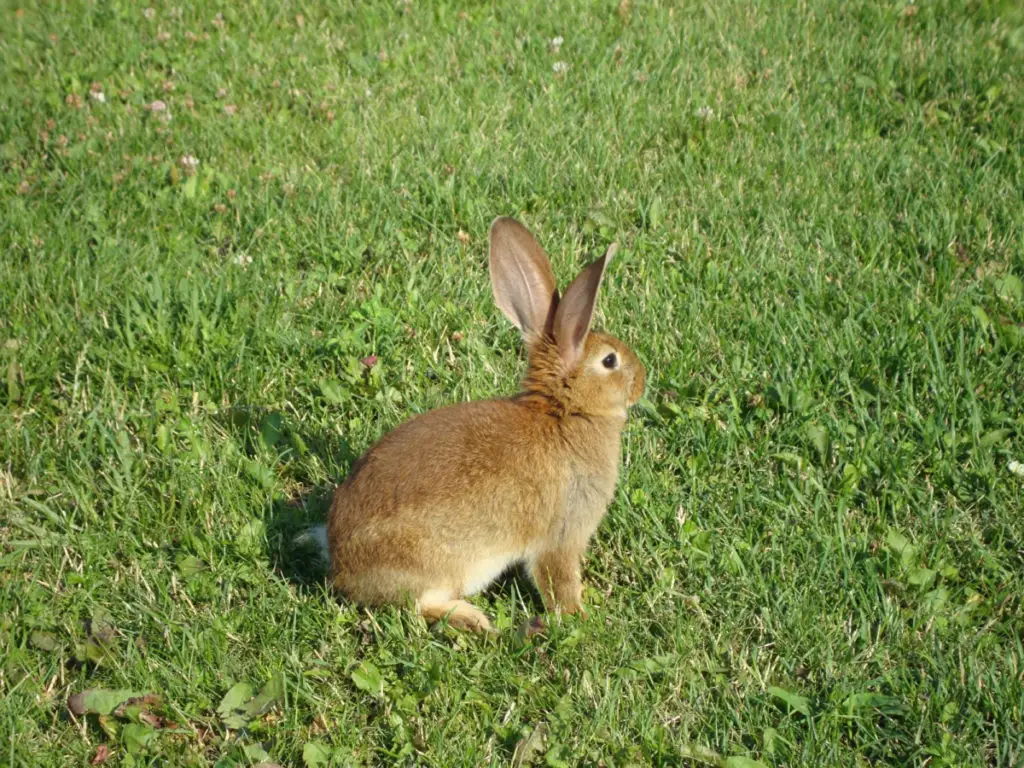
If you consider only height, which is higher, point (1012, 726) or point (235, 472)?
point (1012, 726)

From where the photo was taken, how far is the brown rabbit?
3578mm

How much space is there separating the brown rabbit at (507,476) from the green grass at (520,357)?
0.18 m

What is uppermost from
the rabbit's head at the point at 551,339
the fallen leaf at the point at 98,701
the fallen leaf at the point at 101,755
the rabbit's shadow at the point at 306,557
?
the rabbit's head at the point at 551,339

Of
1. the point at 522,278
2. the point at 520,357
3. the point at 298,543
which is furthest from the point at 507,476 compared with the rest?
the point at 520,357

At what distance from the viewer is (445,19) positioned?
738cm

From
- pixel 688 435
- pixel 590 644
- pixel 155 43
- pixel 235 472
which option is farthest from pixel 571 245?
pixel 155 43

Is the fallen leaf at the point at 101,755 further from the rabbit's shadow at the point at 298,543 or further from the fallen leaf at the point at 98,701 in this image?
the rabbit's shadow at the point at 298,543

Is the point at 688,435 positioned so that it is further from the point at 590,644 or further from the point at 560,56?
the point at 560,56

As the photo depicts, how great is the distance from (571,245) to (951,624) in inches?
105

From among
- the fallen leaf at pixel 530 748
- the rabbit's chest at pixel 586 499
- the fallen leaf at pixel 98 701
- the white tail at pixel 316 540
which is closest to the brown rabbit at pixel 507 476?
the rabbit's chest at pixel 586 499

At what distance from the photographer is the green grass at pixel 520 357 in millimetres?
3369

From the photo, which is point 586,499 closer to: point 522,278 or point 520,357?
point 522,278

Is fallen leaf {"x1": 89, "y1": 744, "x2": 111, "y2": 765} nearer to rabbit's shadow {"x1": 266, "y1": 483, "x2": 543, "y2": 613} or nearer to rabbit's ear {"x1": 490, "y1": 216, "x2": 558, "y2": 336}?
rabbit's shadow {"x1": 266, "y1": 483, "x2": 543, "y2": 613}

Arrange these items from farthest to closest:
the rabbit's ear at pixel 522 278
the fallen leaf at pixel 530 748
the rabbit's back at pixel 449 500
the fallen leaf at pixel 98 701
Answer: the rabbit's ear at pixel 522 278 → the rabbit's back at pixel 449 500 → the fallen leaf at pixel 98 701 → the fallen leaf at pixel 530 748
